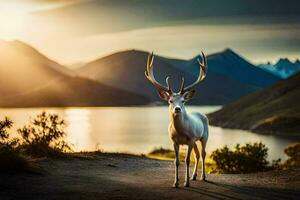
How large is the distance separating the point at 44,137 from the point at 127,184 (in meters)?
8.22

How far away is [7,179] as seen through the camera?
1596 centimetres

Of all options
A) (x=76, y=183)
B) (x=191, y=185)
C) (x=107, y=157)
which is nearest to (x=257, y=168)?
(x=107, y=157)

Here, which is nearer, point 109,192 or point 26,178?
point 109,192

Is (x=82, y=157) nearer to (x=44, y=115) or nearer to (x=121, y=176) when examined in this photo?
(x=44, y=115)

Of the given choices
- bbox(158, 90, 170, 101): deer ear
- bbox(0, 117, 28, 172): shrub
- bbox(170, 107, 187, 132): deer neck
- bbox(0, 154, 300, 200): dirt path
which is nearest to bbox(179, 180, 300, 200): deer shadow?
bbox(0, 154, 300, 200): dirt path

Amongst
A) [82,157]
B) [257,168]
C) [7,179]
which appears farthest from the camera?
[257,168]

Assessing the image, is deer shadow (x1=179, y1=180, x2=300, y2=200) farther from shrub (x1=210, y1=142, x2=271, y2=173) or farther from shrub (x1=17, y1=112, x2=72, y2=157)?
shrub (x1=210, y1=142, x2=271, y2=173)

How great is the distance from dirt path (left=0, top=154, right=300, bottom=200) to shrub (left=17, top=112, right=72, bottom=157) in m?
1.33

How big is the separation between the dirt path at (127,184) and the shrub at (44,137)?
1331mm

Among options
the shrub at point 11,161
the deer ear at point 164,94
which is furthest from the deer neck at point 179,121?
the shrub at point 11,161

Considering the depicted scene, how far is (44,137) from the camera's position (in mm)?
23562

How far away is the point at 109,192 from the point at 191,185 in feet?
9.92

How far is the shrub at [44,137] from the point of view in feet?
73.6

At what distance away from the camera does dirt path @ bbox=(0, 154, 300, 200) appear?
14.7m
